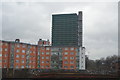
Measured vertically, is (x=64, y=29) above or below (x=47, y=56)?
above

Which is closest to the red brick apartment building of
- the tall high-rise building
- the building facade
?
the building facade

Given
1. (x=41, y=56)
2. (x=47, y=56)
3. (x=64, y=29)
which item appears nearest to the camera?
(x=41, y=56)

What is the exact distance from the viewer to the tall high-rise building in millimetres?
122750

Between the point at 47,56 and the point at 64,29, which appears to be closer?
the point at 47,56

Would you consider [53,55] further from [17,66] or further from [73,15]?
[73,15]

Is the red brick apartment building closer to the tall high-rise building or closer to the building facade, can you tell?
the building facade

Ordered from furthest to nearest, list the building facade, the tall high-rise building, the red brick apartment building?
1. the tall high-rise building
2. the red brick apartment building
3. the building facade

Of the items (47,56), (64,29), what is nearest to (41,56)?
(47,56)

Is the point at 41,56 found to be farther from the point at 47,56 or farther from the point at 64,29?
the point at 64,29

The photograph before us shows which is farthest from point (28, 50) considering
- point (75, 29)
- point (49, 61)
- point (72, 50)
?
point (75, 29)


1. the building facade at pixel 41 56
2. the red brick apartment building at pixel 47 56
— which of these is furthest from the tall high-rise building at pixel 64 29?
the red brick apartment building at pixel 47 56

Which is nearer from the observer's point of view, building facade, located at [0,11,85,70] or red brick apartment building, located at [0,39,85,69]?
building facade, located at [0,11,85,70]

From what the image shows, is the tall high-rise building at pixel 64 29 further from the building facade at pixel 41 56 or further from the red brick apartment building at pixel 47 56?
the red brick apartment building at pixel 47 56

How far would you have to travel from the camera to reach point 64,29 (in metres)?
131
